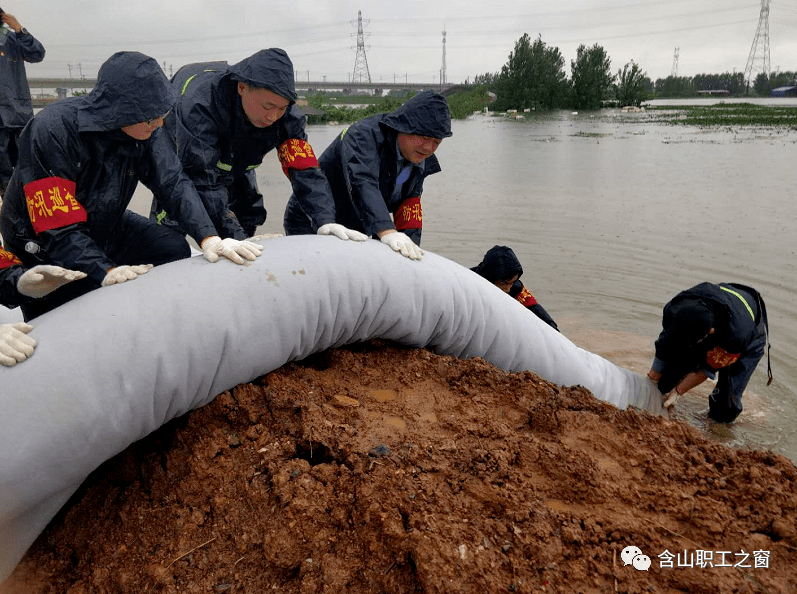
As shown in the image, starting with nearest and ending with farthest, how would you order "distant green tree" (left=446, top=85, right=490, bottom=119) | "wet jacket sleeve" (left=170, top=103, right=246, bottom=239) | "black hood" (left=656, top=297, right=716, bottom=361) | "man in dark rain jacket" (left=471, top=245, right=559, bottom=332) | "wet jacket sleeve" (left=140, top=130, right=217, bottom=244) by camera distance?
"wet jacket sleeve" (left=140, top=130, right=217, bottom=244)
"wet jacket sleeve" (left=170, top=103, right=246, bottom=239)
"black hood" (left=656, top=297, right=716, bottom=361)
"man in dark rain jacket" (left=471, top=245, right=559, bottom=332)
"distant green tree" (left=446, top=85, right=490, bottom=119)

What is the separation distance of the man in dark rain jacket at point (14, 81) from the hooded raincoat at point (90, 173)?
134 inches

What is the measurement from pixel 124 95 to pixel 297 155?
0.94 m

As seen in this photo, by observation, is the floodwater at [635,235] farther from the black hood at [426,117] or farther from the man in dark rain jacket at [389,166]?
the black hood at [426,117]

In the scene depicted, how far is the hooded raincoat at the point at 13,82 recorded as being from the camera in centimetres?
494

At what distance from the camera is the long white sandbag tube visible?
5.71 feet

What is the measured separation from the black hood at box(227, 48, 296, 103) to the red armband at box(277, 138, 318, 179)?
330 mm

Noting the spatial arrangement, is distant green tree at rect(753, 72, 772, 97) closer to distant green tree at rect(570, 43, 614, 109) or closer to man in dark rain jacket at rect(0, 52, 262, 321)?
distant green tree at rect(570, 43, 614, 109)

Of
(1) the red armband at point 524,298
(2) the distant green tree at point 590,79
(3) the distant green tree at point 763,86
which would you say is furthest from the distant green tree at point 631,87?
(1) the red armband at point 524,298

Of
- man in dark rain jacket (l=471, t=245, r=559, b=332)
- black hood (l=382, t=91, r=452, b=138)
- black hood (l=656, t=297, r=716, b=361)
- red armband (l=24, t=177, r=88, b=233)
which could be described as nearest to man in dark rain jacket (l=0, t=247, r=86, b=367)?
red armband (l=24, t=177, r=88, b=233)

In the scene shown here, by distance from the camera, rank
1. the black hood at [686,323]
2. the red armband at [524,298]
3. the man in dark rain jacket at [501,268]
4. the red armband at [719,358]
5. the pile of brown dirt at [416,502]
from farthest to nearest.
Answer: the red armband at [524,298] → the man in dark rain jacket at [501,268] → the red armband at [719,358] → the black hood at [686,323] → the pile of brown dirt at [416,502]

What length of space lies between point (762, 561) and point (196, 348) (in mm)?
1749

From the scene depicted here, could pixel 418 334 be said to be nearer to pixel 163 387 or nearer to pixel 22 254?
pixel 163 387

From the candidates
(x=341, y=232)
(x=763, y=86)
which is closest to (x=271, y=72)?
(x=341, y=232)

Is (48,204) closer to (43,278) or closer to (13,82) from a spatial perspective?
(43,278)
